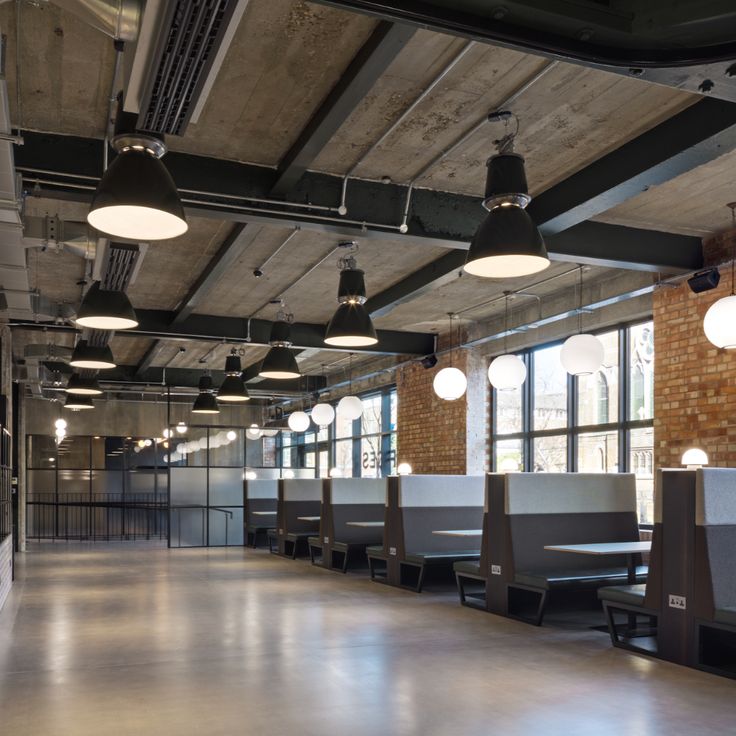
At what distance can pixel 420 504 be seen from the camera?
9352 mm

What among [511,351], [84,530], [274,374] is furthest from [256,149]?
[84,530]

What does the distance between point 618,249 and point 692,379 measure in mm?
1422

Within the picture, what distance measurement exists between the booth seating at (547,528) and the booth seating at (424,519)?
148 centimetres

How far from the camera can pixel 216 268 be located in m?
8.08

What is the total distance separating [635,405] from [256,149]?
5.57m

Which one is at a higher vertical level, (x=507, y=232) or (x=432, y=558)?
(x=507, y=232)

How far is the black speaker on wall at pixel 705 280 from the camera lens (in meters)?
7.49

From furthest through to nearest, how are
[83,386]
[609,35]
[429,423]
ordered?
[429,423] → [83,386] → [609,35]

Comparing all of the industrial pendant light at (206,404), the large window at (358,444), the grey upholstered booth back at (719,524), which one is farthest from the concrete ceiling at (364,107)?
the large window at (358,444)

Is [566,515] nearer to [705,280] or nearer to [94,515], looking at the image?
[705,280]

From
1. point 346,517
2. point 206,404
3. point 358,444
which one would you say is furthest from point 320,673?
point 358,444

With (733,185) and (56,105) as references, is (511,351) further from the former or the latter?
(56,105)

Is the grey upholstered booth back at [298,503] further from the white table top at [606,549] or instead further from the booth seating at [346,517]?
the white table top at [606,549]

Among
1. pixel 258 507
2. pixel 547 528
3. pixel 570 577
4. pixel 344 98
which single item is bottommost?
pixel 258 507
